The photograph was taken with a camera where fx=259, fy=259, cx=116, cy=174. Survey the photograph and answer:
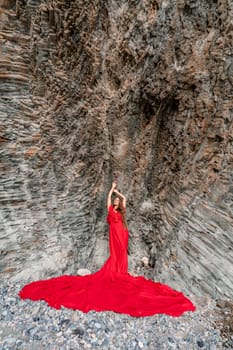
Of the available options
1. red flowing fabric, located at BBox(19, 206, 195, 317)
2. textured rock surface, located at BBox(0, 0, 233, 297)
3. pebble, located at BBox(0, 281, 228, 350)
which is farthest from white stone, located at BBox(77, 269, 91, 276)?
pebble, located at BBox(0, 281, 228, 350)

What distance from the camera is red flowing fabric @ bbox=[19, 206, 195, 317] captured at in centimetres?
427

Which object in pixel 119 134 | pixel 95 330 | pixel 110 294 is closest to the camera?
pixel 95 330

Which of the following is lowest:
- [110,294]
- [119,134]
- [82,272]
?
[82,272]

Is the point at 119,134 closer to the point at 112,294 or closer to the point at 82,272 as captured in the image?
the point at 82,272

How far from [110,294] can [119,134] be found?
145 inches

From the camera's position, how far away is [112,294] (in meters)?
4.65

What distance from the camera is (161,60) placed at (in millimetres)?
5934

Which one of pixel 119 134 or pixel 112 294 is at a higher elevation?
pixel 119 134

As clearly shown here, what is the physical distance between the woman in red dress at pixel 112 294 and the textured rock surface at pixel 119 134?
0.51m

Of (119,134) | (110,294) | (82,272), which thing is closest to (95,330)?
(110,294)

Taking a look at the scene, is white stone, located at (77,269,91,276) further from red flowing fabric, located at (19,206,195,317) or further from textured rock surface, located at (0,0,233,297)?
red flowing fabric, located at (19,206,195,317)

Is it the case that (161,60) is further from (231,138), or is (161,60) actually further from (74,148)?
(74,148)

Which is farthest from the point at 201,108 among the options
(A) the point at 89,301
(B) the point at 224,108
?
(A) the point at 89,301

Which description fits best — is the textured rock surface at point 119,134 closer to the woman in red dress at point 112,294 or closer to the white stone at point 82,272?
the white stone at point 82,272
